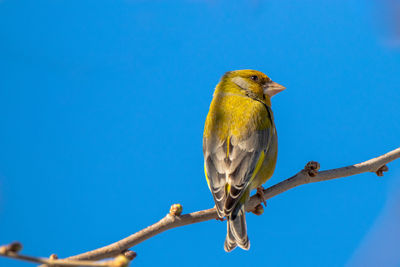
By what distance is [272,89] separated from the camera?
4695 millimetres

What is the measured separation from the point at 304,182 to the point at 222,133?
0.96 m

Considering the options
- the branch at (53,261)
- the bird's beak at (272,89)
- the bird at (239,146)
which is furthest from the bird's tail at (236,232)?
the bird's beak at (272,89)

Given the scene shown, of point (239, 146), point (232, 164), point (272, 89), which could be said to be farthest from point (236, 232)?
point (272, 89)

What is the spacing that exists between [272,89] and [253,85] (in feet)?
0.68

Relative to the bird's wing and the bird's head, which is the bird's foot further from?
the bird's head

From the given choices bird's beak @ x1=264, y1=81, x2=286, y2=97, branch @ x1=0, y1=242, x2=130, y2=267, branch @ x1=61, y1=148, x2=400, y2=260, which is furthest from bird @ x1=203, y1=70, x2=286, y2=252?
branch @ x1=0, y1=242, x2=130, y2=267

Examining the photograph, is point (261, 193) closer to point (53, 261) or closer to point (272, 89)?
point (272, 89)

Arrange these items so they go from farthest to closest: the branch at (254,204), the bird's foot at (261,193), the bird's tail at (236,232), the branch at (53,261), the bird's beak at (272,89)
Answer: the bird's beak at (272,89), the bird's foot at (261,193), the bird's tail at (236,232), the branch at (254,204), the branch at (53,261)

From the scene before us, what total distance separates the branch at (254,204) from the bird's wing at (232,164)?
0.61 ft

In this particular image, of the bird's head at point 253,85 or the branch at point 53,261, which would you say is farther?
the bird's head at point 253,85

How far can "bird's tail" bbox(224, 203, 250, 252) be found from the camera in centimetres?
306

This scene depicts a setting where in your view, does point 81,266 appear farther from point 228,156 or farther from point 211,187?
point 228,156

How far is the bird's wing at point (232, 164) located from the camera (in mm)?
3268

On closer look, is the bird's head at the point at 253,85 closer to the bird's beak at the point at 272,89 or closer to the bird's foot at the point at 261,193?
the bird's beak at the point at 272,89
